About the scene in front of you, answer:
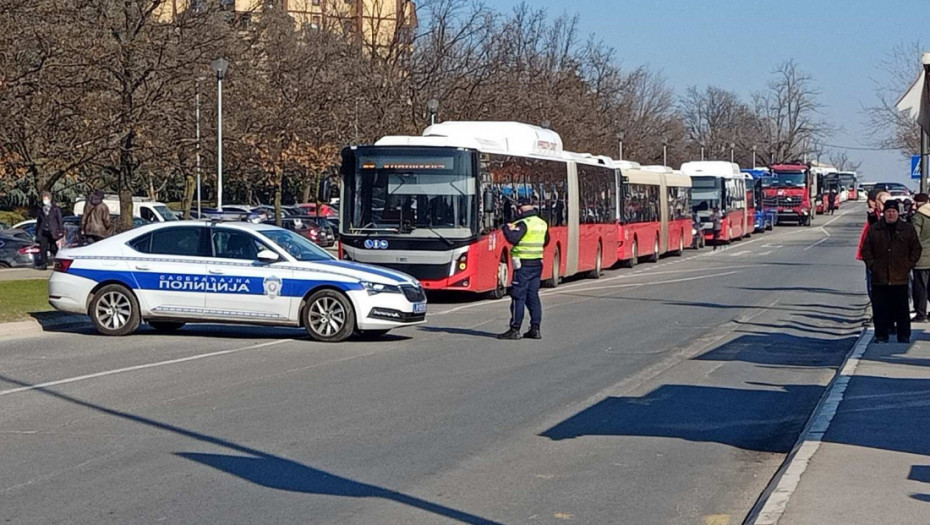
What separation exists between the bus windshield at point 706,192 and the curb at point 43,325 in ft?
122

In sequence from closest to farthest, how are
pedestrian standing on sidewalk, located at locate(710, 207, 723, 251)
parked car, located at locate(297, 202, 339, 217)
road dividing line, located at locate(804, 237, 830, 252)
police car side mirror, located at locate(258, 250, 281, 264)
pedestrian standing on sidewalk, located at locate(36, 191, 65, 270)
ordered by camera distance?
police car side mirror, located at locate(258, 250, 281, 264) → pedestrian standing on sidewalk, located at locate(36, 191, 65, 270) → road dividing line, located at locate(804, 237, 830, 252) → pedestrian standing on sidewalk, located at locate(710, 207, 723, 251) → parked car, located at locate(297, 202, 339, 217)

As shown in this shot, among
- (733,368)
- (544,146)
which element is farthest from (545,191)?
(733,368)

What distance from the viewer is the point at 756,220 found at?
67188 millimetres

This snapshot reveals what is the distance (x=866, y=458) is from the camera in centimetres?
888

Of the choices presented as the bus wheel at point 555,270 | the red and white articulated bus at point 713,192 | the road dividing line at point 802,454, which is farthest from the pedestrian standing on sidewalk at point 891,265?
the red and white articulated bus at point 713,192

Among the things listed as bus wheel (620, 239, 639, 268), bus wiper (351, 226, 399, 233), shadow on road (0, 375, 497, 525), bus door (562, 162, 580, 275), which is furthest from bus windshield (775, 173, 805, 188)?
shadow on road (0, 375, 497, 525)

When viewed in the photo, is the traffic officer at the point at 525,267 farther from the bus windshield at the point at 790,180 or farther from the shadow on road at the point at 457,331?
the bus windshield at the point at 790,180

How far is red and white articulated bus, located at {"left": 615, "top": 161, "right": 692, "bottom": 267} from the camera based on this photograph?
38719mm

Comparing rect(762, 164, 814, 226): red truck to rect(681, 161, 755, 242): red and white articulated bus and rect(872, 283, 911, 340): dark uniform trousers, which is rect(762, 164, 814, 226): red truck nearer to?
rect(681, 161, 755, 242): red and white articulated bus

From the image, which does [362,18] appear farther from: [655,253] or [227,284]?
[227,284]

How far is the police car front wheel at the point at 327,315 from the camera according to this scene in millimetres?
16922

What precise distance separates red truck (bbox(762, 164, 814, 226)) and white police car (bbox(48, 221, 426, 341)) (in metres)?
58.5

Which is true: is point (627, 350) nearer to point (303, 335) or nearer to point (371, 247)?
point (303, 335)

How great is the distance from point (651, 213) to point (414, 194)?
20.0m
